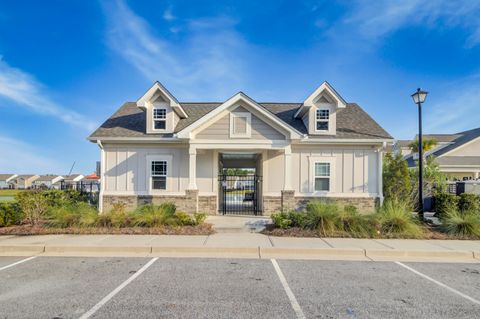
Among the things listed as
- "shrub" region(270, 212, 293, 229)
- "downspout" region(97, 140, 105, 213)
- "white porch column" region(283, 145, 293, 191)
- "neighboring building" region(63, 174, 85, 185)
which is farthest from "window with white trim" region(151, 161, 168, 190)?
"shrub" region(270, 212, 293, 229)

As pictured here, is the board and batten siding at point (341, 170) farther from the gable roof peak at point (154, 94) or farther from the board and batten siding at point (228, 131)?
the gable roof peak at point (154, 94)

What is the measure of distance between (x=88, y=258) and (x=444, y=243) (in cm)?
1031

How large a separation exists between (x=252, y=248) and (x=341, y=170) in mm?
7407

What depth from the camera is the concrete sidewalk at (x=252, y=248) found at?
724 centimetres

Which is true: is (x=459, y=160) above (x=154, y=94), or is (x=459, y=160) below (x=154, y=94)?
below

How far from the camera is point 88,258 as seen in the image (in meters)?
6.90

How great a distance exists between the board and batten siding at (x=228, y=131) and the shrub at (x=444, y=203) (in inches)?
299

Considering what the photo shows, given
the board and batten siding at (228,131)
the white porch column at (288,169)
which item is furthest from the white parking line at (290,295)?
the board and batten siding at (228,131)

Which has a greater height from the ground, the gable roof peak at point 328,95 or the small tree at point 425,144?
the gable roof peak at point 328,95

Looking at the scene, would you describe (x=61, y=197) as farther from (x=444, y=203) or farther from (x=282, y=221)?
(x=444, y=203)

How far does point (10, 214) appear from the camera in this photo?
10102 millimetres

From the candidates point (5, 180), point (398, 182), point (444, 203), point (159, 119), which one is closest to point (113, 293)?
point (159, 119)

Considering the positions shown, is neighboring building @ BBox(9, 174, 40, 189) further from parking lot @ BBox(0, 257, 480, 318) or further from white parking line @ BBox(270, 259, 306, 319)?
white parking line @ BBox(270, 259, 306, 319)

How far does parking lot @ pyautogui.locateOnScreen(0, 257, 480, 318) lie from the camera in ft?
13.5
